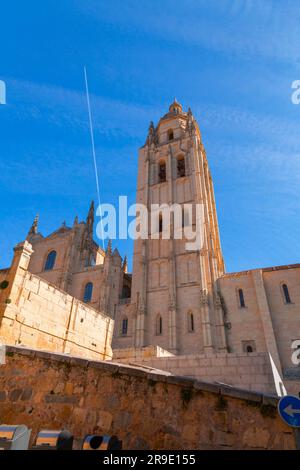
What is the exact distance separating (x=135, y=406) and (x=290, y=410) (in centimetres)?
249

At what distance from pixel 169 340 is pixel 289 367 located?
9.33m

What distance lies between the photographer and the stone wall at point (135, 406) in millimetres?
4375

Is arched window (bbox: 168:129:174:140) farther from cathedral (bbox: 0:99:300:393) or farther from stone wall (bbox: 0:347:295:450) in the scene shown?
stone wall (bbox: 0:347:295:450)

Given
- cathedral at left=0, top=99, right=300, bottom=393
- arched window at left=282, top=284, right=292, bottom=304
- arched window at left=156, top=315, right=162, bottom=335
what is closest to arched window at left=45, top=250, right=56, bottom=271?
cathedral at left=0, top=99, right=300, bottom=393

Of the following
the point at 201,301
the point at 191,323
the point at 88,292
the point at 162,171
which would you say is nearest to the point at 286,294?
the point at 201,301

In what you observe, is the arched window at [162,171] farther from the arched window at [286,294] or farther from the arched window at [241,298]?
the arched window at [286,294]

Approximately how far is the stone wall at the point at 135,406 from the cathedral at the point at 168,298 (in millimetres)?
3405

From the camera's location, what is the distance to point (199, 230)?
29703 millimetres

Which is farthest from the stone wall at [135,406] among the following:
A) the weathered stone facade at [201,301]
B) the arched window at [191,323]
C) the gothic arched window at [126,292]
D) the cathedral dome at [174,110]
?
the cathedral dome at [174,110]

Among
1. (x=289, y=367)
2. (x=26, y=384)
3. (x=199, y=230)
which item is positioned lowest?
(x=26, y=384)

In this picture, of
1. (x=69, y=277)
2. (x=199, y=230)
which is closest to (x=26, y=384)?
(x=199, y=230)

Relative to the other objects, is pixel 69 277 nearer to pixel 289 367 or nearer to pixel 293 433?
pixel 289 367

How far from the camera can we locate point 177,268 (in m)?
29.0

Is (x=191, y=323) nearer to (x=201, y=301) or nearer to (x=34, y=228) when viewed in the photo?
(x=201, y=301)
